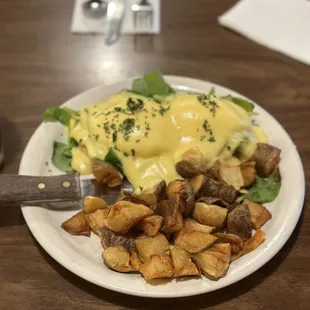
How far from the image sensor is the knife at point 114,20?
2.06m

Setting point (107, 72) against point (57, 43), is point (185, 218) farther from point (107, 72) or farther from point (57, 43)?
point (57, 43)

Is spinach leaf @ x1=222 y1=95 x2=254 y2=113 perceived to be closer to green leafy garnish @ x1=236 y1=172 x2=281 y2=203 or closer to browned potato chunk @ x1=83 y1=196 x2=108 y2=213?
green leafy garnish @ x1=236 y1=172 x2=281 y2=203

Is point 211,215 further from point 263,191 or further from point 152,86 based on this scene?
point 152,86

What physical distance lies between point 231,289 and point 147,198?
0.30 metres

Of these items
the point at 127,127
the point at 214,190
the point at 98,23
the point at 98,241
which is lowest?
the point at 98,241

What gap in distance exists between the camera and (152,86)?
1629mm

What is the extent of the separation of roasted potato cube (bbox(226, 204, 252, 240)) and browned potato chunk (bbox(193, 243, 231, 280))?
7 cm

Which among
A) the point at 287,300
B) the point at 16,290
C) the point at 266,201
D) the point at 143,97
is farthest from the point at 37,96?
the point at 287,300

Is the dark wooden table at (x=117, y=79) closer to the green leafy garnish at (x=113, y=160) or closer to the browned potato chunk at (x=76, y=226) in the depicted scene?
the browned potato chunk at (x=76, y=226)

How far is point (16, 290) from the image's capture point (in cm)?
118

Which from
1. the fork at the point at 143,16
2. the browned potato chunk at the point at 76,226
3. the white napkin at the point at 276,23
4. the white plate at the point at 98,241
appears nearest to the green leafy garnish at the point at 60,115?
the white plate at the point at 98,241

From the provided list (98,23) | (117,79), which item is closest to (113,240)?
(117,79)

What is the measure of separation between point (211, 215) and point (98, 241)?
0.29 metres

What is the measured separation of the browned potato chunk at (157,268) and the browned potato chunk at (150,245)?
0.02 meters
